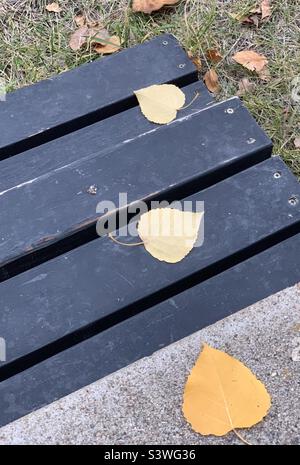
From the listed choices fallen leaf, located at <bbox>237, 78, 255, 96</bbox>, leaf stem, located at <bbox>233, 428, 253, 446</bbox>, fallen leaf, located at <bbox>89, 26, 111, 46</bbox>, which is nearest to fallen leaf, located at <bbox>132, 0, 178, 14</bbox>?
fallen leaf, located at <bbox>89, 26, 111, 46</bbox>

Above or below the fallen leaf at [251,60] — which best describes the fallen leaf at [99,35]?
above

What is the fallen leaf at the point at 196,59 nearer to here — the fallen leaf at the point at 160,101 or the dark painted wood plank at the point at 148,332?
the fallen leaf at the point at 160,101

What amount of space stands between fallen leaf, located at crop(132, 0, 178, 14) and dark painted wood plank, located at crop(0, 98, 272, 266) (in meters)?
0.75

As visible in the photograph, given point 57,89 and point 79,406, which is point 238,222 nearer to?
point 79,406

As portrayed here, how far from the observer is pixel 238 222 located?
5.49ft

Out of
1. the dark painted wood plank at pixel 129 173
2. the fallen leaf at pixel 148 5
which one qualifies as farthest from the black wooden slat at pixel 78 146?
the fallen leaf at pixel 148 5

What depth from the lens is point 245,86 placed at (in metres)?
2.29

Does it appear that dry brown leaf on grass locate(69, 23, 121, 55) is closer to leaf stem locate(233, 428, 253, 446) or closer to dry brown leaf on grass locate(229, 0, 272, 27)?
dry brown leaf on grass locate(229, 0, 272, 27)

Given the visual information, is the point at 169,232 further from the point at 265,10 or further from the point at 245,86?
the point at 265,10

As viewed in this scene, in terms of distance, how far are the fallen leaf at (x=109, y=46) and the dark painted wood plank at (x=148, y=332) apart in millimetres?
1089

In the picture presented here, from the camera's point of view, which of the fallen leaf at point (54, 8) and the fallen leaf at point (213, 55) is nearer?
the fallen leaf at point (213, 55)

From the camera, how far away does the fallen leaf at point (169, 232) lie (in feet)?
5.32

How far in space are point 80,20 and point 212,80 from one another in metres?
0.58

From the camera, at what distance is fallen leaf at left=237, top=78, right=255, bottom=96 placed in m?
2.28
